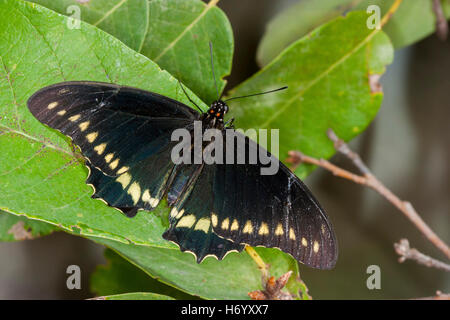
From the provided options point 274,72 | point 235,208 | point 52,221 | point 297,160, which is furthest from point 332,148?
point 52,221

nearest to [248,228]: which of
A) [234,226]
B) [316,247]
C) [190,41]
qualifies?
[234,226]

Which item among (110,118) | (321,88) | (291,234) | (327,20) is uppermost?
(327,20)

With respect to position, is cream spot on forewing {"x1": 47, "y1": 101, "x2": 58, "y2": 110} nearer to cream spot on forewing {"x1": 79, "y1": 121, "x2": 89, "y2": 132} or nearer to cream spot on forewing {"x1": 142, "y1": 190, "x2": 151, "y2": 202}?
cream spot on forewing {"x1": 79, "y1": 121, "x2": 89, "y2": 132}

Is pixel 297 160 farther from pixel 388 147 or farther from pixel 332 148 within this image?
pixel 388 147

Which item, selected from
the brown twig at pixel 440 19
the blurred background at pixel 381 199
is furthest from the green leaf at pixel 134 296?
the brown twig at pixel 440 19

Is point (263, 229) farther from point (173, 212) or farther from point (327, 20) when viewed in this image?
point (327, 20)

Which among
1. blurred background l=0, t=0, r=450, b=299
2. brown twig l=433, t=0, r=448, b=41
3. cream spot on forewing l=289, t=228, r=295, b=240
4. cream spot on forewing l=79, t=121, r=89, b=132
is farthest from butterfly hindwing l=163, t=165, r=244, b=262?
brown twig l=433, t=0, r=448, b=41
